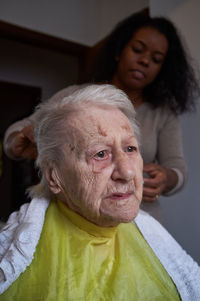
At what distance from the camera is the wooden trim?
2412 millimetres

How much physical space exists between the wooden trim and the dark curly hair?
1288 mm

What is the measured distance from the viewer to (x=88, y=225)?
2.79 feet

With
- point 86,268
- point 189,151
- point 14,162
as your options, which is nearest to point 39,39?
point 189,151

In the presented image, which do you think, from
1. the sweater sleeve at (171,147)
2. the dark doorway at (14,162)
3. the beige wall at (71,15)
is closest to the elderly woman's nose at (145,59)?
the sweater sleeve at (171,147)

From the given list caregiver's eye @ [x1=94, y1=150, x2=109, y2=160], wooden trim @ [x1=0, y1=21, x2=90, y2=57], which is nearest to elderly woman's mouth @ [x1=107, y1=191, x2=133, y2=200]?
caregiver's eye @ [x1=94, y1=150, x2=109, y2=160]

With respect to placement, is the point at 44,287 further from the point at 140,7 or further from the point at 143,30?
the point at 140,7

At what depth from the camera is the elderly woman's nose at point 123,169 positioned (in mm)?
792

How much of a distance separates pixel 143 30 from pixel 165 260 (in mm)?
1057

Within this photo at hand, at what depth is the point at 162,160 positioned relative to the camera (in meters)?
1.37

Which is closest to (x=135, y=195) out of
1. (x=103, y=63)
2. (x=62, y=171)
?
(x=62, y=171)

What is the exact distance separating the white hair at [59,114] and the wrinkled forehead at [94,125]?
0.09 feet

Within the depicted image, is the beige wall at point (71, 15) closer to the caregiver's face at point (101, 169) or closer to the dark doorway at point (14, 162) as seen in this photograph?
the dark doorway at point (14, 162)

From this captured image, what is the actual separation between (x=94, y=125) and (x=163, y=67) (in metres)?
0.81

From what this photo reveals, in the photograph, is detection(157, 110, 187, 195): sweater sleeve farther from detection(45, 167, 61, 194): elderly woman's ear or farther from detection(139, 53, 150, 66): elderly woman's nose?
detection(45, 167, 61, 194): elderly woman's ear
